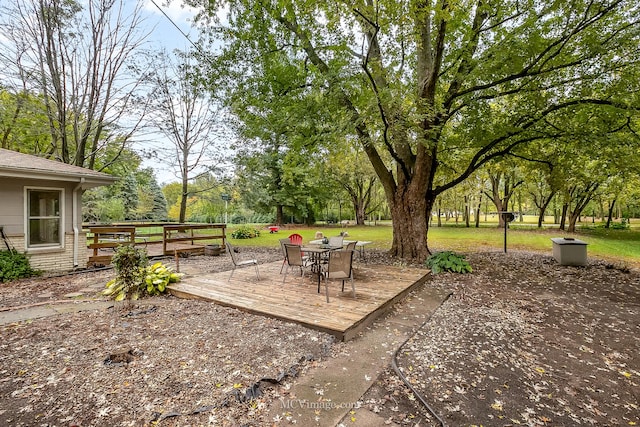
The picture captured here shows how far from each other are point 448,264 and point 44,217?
1055 centimetres

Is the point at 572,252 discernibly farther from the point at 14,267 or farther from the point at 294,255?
the point at 14,267

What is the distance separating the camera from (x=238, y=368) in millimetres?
2752

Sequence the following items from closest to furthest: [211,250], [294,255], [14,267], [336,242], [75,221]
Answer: [294,255]
[14,267]
[336,242]
[75,221]
[211,250]

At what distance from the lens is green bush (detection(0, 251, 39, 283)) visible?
6.12m

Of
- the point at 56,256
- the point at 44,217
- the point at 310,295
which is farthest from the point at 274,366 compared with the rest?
the point at 44,217

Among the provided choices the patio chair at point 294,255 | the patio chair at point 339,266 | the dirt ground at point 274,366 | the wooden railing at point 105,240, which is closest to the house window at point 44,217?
the wooden railing at point 105,240

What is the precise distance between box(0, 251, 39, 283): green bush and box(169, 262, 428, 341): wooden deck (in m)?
3.80

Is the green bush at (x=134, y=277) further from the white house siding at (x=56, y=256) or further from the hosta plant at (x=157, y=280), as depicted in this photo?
the white house siding at (x=56, y=256)

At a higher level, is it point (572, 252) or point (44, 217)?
point (44, 217)

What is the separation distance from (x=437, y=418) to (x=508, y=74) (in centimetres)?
784

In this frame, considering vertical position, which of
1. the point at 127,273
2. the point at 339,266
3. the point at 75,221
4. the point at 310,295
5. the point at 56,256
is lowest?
the point at 310,295

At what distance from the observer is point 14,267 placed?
631cm

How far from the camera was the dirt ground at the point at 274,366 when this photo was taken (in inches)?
87.9

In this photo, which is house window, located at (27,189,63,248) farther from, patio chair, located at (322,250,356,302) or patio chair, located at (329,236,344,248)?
patio chair, located at (322,250,356,302)
